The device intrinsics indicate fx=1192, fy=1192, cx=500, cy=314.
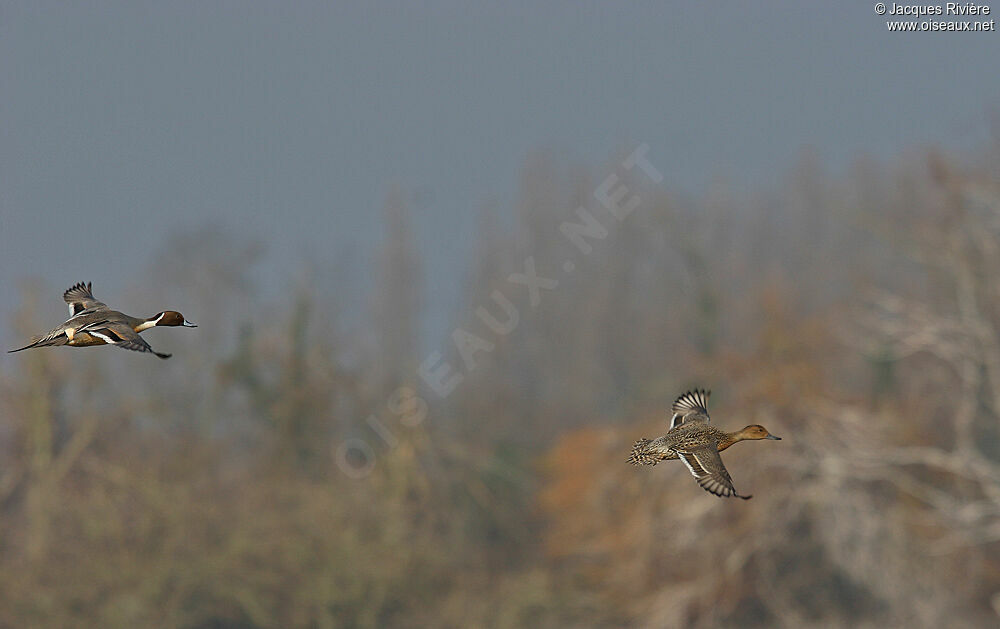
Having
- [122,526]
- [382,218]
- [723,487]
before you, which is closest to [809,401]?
[122,526]

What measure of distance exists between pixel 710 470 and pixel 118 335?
67cm

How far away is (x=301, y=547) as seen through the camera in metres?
20.6

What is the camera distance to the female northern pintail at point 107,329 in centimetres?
129

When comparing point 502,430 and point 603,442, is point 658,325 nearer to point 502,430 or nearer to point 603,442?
point 502,430

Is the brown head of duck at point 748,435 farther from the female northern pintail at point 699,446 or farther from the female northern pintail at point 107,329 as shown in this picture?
the female northern pintail at point 107,329

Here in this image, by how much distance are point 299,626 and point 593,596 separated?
6820 mm

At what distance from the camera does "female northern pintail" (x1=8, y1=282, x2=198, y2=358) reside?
1.29m

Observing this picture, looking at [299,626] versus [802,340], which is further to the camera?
[802,340]

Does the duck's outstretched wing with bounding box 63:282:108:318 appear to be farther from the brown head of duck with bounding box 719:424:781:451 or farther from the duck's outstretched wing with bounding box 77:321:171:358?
the brown head of duck with bounding box 719:424:781:451

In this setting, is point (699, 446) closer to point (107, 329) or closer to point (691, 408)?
point (691, 408)

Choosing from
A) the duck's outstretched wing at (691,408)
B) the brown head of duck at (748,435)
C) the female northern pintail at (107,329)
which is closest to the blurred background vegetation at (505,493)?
the duck's outstretched wing at (691,408)

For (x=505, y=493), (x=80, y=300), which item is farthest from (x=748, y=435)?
(x=505, y=493)

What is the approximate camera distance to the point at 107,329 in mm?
1323

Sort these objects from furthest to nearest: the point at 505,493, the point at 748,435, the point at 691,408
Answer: the point at 505,493 → the point at 691,408 → the point at 748,435
